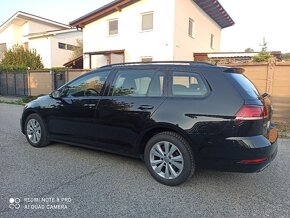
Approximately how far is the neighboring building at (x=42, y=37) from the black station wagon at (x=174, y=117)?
74.2ft

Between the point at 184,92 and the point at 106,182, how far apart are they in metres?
1.67

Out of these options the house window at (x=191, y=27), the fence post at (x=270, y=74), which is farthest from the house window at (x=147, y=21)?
the fence post at (x=270, y=74)

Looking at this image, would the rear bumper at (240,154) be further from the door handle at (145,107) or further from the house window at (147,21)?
the house window at (147,21)

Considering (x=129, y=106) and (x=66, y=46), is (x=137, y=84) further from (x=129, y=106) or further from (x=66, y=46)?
(x=66, y=46)

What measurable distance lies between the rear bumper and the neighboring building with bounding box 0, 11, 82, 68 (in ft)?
80.7

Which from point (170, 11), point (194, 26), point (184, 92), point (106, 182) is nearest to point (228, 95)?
point (184, 92)

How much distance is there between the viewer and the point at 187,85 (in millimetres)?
3607

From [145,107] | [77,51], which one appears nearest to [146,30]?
[77,51]

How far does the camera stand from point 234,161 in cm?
323

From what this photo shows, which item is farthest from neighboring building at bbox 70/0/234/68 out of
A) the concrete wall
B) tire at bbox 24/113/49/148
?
tire at bbox 24/113/49/148

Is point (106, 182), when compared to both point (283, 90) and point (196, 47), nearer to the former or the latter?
point (283, 90)

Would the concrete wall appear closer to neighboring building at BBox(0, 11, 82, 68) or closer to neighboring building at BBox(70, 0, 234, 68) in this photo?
neighboring building at BBox(0, 11, 82, 68)

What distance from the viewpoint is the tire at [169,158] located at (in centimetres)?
348

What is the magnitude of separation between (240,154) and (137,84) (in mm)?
1812
